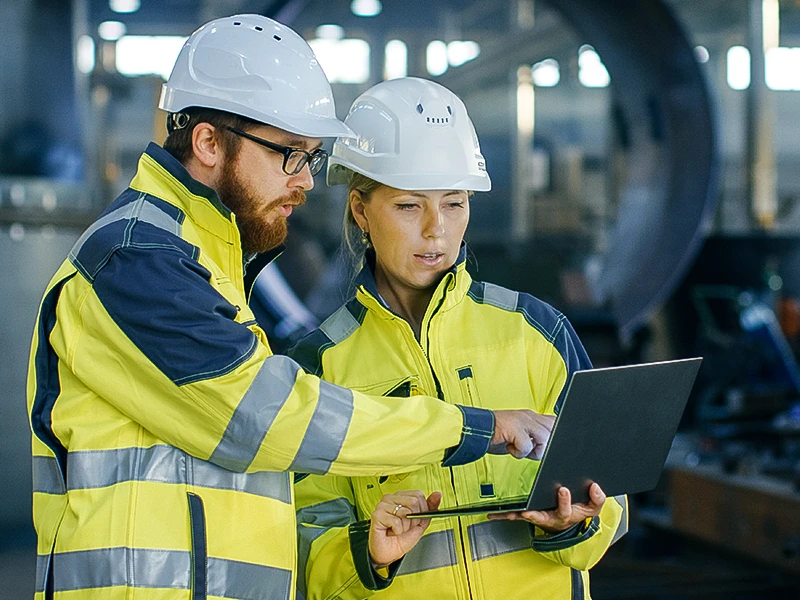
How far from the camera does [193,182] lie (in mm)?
1484

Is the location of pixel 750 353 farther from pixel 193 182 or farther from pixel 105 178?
pixel 193 182

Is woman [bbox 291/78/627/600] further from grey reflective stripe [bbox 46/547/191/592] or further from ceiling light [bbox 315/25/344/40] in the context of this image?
ceiling light [bbox 315/25/344/40]

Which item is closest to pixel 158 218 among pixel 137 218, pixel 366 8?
pixel 137 218

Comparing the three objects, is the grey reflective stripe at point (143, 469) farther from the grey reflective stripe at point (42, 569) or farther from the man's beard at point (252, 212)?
the man's beard at point (252, 212)

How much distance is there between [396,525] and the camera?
153cm

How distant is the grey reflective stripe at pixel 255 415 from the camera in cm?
135

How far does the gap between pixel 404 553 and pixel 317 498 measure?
0.21 m

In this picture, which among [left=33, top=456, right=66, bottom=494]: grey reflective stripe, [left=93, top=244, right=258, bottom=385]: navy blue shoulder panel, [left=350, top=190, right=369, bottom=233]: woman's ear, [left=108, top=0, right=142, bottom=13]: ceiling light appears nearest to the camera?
[left=93, top=244, right=258, bottom=385]: navy blue shoulder panel

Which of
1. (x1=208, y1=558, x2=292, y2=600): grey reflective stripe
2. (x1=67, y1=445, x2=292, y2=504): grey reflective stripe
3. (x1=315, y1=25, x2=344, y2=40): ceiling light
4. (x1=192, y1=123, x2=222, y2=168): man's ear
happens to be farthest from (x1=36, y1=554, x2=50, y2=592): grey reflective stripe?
(x1=315, y1=25, x2=344, y2=40): ceiling light

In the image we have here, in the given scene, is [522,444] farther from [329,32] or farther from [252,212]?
[329,32]

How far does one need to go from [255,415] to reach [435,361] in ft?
1.24

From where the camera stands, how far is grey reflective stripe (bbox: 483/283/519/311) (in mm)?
1712

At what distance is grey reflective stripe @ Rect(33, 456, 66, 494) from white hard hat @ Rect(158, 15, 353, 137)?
0.52 metres

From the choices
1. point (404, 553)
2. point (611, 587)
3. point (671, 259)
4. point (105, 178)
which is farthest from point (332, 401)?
point (671, 259)
